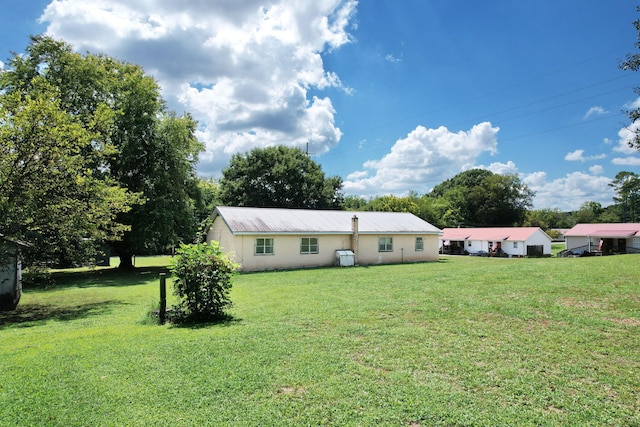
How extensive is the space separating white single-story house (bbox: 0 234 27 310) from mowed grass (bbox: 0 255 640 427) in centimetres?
→ 180

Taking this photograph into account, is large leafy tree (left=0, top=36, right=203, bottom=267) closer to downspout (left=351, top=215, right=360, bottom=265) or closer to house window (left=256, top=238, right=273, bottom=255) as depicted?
house window (left=256, top=238, right=273, bottom=255)

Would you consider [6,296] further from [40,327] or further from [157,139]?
[157,139]

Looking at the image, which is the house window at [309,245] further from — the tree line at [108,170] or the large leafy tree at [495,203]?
the large leafy tree at [495,203]

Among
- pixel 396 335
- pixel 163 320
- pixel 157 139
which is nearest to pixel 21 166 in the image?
pixel 163 320

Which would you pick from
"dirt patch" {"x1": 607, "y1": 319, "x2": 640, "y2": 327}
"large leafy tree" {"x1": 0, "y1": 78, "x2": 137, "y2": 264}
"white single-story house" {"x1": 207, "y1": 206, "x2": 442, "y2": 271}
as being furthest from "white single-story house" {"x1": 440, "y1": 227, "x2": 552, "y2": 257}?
"large leafy tree" {"x1": 0, "y1": 78, "x2": 137, "y2": 264}

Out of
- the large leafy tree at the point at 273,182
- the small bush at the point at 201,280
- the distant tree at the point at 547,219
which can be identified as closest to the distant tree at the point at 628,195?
the distant tree at the point at 547,219

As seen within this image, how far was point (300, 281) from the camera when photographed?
1570 cm

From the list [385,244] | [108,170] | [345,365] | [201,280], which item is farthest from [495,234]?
[345,365]

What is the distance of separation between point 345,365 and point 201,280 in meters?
4.21

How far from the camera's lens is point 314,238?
2328 cm

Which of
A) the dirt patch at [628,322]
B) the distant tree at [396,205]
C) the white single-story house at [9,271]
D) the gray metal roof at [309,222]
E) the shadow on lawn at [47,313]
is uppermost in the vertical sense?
the distant tree at [396,205]

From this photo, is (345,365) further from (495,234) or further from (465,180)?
(465,180)

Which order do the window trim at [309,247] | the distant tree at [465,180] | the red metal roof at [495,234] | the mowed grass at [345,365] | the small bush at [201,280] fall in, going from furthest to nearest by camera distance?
1. the distant tree at [465,180]
2. the red metal roof at [495,234]
3. the window trim at [309,247]
4. the small bush at [201,280]
5. the mowed grass at [345,365]

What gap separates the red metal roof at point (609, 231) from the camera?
40.0 meters
